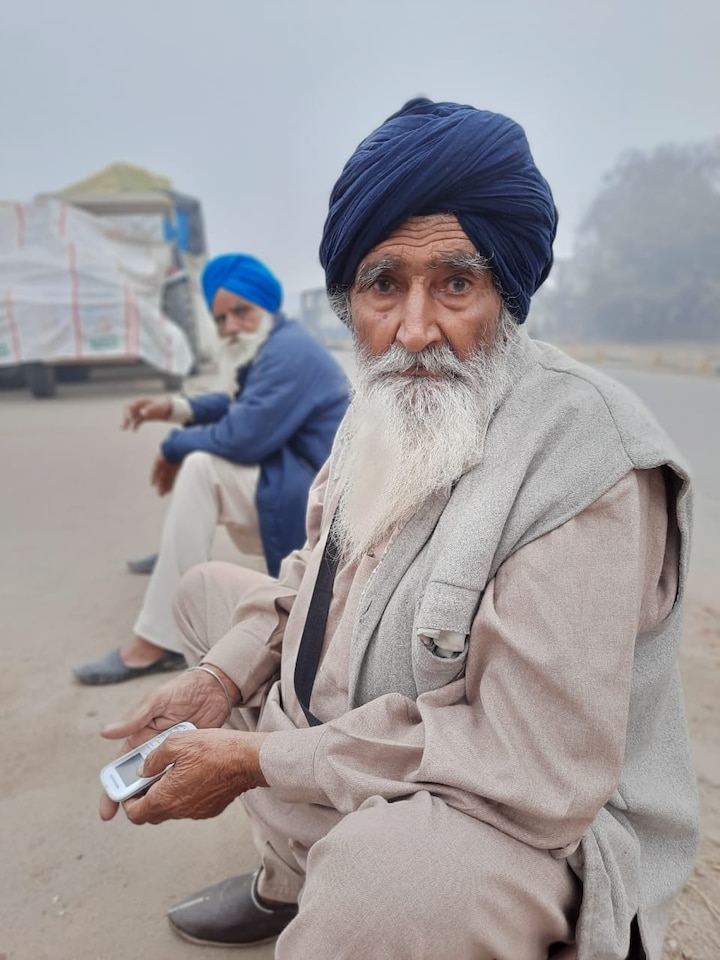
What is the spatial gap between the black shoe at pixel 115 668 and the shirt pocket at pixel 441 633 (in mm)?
1759

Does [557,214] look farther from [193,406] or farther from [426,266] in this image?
[193,406]

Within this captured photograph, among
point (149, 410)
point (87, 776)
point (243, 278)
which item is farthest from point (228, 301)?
point (87, 776)

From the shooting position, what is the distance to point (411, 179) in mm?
1247

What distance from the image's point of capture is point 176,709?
1475 millimetres

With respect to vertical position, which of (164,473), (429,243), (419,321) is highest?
(429,243)

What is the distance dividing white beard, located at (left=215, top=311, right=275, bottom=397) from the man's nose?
5.96ft

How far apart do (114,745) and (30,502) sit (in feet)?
9.58

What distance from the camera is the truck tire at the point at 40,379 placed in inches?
360

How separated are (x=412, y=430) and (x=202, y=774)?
2.28ft

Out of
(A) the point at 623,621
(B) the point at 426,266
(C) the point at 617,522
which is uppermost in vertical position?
(B) the point at 426,266

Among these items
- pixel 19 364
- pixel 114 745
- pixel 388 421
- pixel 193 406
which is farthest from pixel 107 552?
pixel 19 364

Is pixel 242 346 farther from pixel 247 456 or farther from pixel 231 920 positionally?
pixel 231 920

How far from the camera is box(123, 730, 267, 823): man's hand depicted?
1.21m

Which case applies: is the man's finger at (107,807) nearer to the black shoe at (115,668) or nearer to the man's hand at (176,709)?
the man's hand at (176,709)
